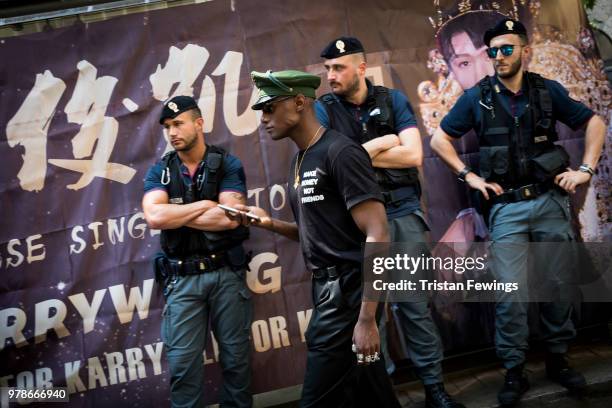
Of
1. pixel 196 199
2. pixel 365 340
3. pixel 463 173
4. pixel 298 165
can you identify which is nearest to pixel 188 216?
pixel 196 199

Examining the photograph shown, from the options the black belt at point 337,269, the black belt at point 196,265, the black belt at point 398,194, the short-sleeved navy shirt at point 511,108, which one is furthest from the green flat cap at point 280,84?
the short-sleeved navy shirt at point 511,108

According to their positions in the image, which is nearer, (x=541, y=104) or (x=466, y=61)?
(x=541, y=104)

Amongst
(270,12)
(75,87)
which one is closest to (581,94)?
(270,12)

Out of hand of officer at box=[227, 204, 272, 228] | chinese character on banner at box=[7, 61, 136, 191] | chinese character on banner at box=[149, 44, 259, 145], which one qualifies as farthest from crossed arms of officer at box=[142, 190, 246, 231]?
chinese character on banner at box=[149, 44, 259, 145]

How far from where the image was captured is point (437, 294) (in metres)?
5.40

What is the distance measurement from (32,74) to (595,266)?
189 inches

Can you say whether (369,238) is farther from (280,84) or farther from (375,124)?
(375,124)

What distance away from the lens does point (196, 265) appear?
4605 mm

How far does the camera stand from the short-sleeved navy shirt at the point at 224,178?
4.63 m

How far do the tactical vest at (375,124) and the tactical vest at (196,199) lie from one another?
86 centimetres

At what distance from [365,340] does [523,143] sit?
2452 mm

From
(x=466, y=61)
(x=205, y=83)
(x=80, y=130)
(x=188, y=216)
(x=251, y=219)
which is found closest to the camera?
(x=251, y=219)

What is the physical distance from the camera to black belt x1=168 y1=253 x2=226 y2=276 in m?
4.61

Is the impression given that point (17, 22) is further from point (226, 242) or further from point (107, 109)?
point (226, 242)
